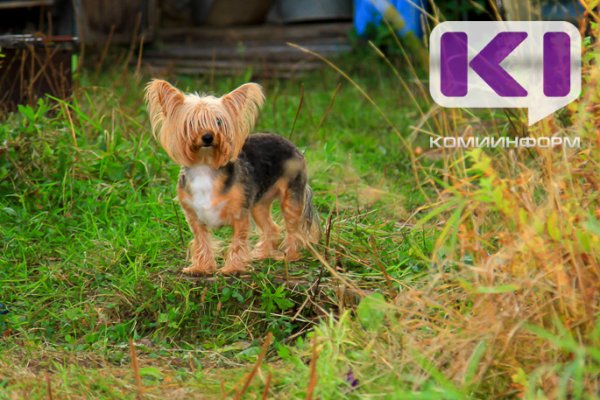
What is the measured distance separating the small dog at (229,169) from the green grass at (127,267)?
0.53ft

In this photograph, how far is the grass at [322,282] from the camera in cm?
329

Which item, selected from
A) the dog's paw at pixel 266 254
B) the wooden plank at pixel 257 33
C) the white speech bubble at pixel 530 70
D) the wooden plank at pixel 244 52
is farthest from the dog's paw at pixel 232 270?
the wooden plank at pixel 257 33

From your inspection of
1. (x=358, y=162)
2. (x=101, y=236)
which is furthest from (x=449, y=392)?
(x=358, y=162)

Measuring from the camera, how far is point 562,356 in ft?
10.7

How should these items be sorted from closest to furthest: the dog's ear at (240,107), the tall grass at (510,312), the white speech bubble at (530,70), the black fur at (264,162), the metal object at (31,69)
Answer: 1. the tall grass at (510,312)
2. the white speech bubble at (530,70)
3. the dog's ear at (240,107)
4. the black fur at (264,162)
5. the metal object at (31,69)

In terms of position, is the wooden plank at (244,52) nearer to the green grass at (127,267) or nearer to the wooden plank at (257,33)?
the wooden plank at (257,33)

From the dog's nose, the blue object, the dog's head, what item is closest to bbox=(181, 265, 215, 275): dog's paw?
the dog's head

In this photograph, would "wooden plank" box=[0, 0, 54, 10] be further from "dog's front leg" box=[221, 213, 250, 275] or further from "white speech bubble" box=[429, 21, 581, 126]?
"dog's front leg" box=[221, 213, 250, 275]

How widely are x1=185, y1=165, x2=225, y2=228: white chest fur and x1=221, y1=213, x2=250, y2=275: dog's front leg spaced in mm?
132

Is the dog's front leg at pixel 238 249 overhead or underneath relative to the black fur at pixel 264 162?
underneath

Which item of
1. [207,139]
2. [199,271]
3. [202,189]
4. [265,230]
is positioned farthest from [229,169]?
[265,230]

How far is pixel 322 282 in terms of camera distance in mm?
4645

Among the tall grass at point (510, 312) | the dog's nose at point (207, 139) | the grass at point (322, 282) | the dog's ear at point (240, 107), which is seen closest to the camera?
the tall grass at point (510, 312)

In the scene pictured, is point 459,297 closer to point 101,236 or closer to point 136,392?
point 136,392
